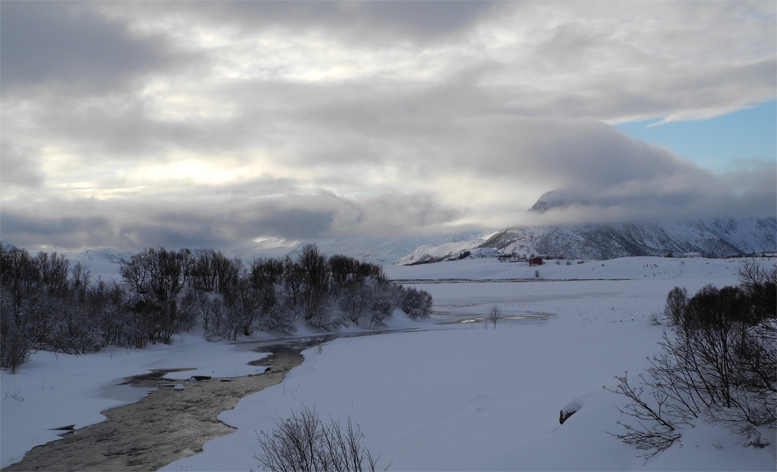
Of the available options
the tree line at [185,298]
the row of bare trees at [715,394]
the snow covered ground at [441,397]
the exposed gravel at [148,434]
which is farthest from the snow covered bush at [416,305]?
the row of bare trees at [715,394]

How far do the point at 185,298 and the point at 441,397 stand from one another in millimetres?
40872

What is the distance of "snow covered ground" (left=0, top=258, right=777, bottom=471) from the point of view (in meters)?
10.0

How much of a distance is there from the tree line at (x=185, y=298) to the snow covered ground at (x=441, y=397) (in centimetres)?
296

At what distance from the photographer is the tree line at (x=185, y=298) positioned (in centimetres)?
3834

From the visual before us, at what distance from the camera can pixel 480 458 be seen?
11281 mm

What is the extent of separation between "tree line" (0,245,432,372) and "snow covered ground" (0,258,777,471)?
2965mm

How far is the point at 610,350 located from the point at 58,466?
26.7 meters

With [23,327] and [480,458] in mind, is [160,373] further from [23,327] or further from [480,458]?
[480,458]

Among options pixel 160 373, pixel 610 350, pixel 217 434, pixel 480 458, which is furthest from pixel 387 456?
pixel 160 373

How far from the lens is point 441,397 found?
2005 cm

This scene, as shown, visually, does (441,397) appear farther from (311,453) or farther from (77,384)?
(77,384)

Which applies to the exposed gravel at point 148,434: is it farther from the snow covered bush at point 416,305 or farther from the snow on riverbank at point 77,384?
the snow covered bush at point 416,305

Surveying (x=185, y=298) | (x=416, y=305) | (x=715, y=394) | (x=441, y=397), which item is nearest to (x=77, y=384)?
(x=441, y=397)

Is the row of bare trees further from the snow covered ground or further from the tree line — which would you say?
the tree line
